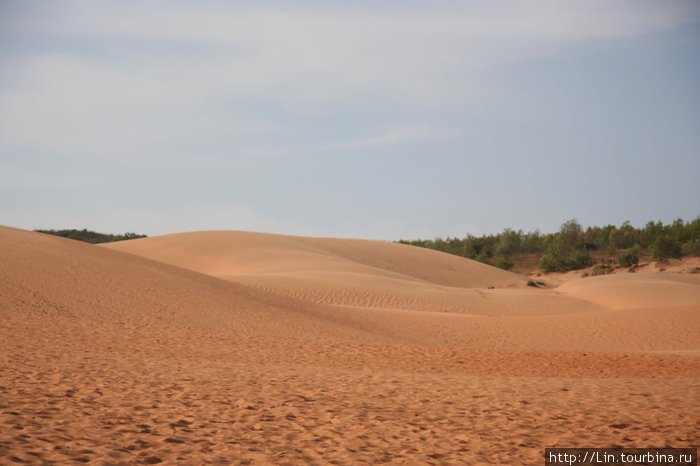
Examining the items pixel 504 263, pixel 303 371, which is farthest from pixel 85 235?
pixel 303 371

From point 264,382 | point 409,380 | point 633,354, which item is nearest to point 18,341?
point 264,382

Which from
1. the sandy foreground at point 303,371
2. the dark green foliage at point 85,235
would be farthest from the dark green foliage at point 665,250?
the dark green foliage at point 85,235

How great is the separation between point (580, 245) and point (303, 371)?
65076 mm

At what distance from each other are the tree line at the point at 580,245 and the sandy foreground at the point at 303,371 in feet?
97.5

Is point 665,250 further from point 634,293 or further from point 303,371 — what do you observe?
point 303,371

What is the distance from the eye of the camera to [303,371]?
11.3 metres

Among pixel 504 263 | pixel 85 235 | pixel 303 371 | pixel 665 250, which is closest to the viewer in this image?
pixel 303 371

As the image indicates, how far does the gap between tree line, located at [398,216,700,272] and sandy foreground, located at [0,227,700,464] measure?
29.7m

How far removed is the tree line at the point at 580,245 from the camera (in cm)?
5631

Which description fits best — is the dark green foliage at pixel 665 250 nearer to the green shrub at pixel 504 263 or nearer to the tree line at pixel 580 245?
the tree line at pixel 580 245

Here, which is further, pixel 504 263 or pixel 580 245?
pixel 580 245

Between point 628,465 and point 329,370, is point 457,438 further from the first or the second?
point 329,370

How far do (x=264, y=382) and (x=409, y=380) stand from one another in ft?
8.41

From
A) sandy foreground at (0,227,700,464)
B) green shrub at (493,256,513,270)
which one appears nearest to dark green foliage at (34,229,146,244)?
green shrub at (493,256,513,270)
